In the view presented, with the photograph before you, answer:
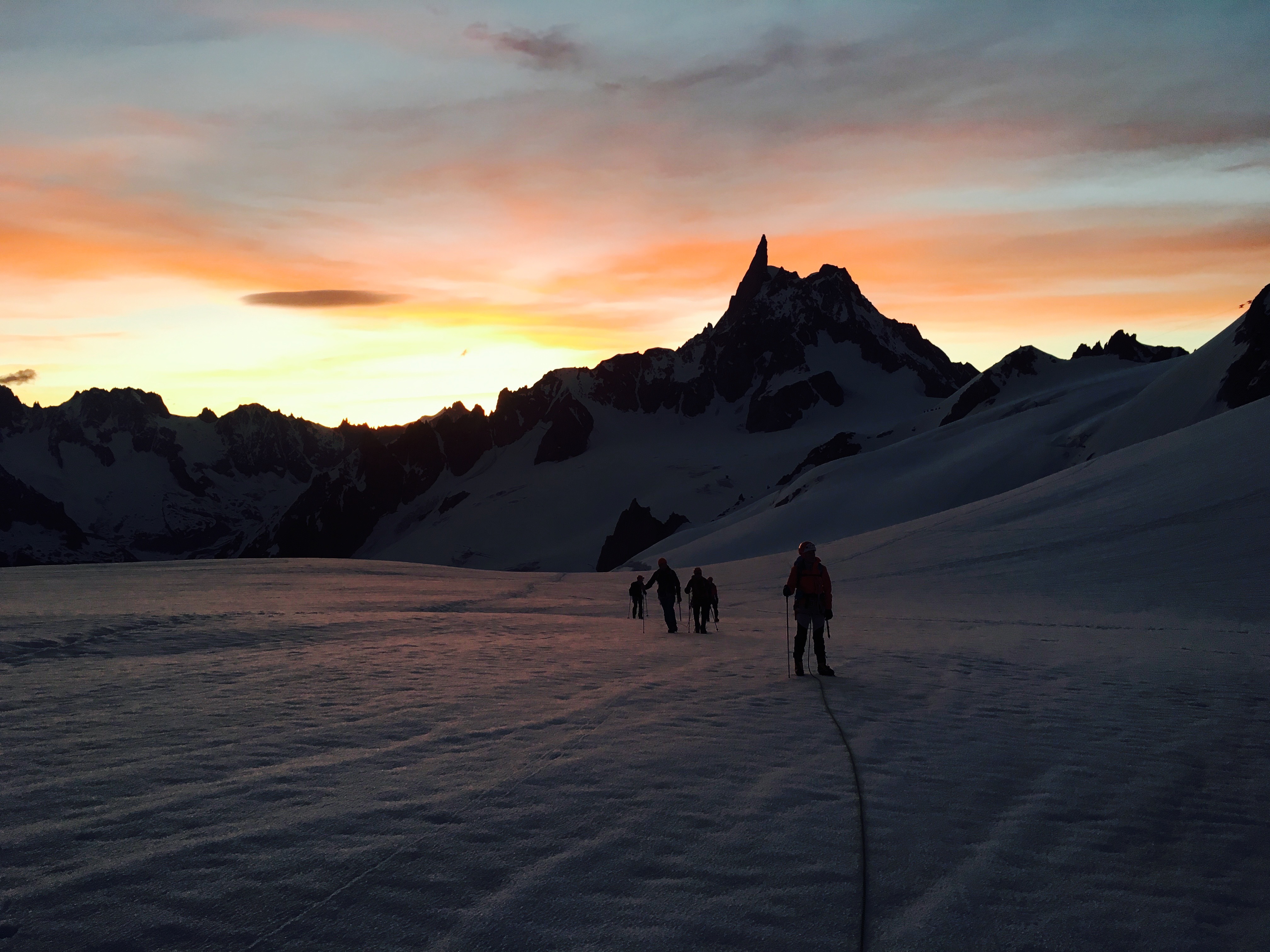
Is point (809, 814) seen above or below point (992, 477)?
below

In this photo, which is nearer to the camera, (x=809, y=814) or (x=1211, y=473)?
(x=809, y=814)

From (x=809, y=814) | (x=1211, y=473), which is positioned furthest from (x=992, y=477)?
(x=809, y=814)

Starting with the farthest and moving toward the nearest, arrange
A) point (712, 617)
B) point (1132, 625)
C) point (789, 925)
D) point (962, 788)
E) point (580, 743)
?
1. point (712, 617)
2. point (1132, 625)
3. point (580, 743)
4. point (962, 788)
5. point (789, 925)

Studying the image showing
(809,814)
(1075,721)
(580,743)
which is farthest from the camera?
(1075,721)

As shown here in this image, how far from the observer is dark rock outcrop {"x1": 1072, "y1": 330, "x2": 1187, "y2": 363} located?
14100 cm

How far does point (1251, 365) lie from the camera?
6831 cm

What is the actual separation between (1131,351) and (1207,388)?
80.3m


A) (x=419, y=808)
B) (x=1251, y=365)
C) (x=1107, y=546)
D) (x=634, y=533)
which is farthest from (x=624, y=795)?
(x=634, y=533)

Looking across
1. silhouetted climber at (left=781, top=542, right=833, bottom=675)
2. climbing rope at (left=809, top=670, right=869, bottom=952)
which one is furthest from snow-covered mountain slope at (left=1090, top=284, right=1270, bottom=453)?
climbing rope at (left=809, top=670, right=869, bottom=952)

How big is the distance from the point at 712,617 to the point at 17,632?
62.2 feet

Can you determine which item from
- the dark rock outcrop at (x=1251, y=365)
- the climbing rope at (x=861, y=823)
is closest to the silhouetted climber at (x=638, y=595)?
the climbing rope at (x=861, y=823)

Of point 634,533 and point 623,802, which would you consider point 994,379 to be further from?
point 623,802

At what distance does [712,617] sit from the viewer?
28.7 metres

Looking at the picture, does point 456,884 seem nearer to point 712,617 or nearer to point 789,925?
point 789,925
